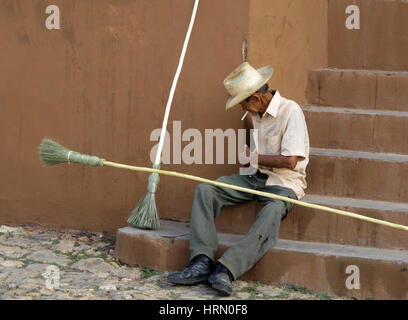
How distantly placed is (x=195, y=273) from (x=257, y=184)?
2.66 ft

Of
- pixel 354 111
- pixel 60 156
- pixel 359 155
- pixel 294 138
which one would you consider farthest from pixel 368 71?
pixel 60 156

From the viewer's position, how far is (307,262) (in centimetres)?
426

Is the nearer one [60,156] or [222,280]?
[222,280]

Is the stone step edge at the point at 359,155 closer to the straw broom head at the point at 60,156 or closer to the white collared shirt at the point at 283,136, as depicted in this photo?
the white collared shirt at the point at 283,136

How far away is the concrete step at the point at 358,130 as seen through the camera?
16.9ft

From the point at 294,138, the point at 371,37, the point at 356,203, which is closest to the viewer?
the point at 294,138

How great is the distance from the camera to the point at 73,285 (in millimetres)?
4266

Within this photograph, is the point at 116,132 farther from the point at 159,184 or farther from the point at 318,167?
the point at 318,167

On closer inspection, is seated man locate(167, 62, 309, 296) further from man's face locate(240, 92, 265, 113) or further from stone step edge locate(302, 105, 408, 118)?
stone step edge locate(302, 105, 408, 118)

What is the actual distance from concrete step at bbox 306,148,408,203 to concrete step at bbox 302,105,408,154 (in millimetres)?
238

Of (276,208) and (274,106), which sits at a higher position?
(274,106)

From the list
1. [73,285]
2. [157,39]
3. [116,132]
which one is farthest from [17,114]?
[73,285]

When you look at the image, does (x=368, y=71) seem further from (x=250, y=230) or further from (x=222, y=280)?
(x=222, y=280)

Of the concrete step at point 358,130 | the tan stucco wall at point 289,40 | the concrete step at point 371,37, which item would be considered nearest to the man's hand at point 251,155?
the tan stucco wall at point 289,40
